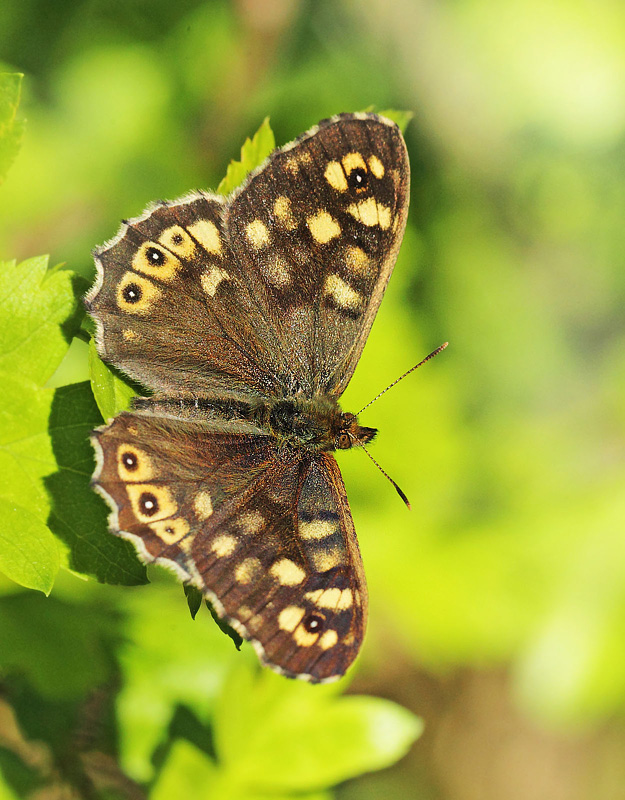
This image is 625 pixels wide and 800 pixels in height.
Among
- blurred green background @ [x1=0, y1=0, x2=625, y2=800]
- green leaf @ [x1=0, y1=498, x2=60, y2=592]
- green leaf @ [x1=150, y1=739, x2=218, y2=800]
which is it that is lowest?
green leaf @ [x1=150, y1=739, x2=218, y2=800]

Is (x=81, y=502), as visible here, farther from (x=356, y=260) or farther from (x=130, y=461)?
(x=356, y=260)

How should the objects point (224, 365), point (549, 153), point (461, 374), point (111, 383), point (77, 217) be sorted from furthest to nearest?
point (549, 153) → point (461, 374) → point (77, 217) → point (224, 365) → point (111, 383)

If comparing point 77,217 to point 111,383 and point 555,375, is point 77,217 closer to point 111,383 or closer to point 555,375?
point 111,383

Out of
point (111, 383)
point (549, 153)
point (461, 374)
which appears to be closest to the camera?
point (111, 383)

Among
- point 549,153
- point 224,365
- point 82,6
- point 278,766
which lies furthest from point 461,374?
point 82,6

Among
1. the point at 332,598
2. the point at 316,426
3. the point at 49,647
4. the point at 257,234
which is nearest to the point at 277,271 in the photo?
the point at 257,234

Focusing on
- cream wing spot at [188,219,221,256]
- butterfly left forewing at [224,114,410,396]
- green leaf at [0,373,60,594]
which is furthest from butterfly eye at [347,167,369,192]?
green leaf at [0,373,60,594]

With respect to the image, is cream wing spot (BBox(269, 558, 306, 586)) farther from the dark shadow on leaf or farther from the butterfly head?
the butterfly head
